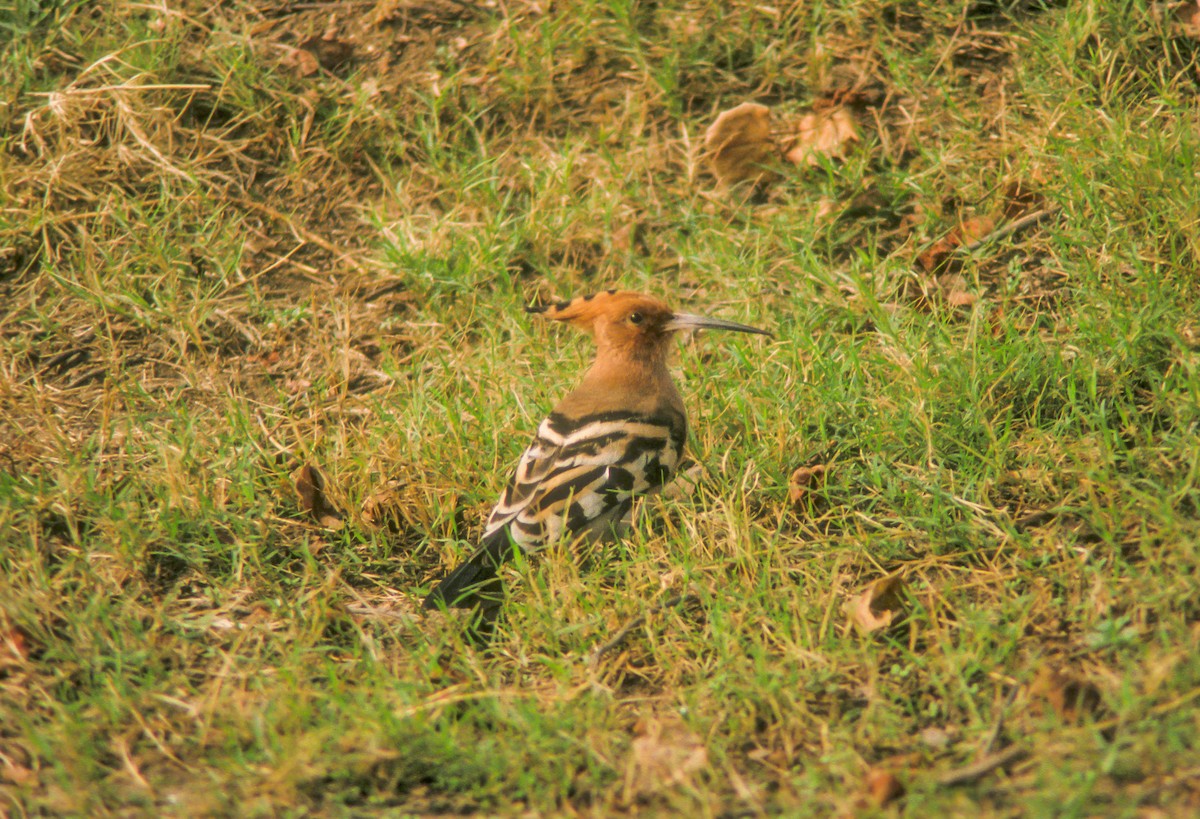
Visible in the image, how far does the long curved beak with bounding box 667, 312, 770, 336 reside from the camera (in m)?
4.02

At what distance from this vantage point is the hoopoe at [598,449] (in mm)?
3518

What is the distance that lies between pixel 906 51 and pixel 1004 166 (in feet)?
2.88

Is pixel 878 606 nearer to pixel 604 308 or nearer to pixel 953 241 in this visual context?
pixel 604 308

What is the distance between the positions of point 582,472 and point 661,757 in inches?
43.8

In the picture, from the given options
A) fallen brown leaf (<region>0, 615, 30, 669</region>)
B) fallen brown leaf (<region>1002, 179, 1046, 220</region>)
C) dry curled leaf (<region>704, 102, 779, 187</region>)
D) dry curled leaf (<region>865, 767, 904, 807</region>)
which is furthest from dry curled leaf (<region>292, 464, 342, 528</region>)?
fallen brown leaf (<region>1002, 179, 1046, 220</region>)

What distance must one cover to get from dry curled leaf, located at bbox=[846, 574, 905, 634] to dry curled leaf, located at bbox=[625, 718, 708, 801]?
22.7 inches

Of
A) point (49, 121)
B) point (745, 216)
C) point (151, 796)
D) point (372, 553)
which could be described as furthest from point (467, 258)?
point (151, 796)

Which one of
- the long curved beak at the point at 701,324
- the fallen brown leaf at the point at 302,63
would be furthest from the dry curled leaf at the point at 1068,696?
the fallen brown leaf at the point at 302,63

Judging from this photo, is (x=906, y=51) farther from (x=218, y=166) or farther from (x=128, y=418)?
(x=128, y=418)

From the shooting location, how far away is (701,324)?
4059 mm

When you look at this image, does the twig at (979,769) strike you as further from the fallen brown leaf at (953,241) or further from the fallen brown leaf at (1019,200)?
the fallen brown leaf at (1019,200)

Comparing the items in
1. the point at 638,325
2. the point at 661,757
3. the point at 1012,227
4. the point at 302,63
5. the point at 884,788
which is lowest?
the point at 661,757

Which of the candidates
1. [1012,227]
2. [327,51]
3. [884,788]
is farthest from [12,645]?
[1012,227]

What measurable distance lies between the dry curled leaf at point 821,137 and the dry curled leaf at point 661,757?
9.11 feet
